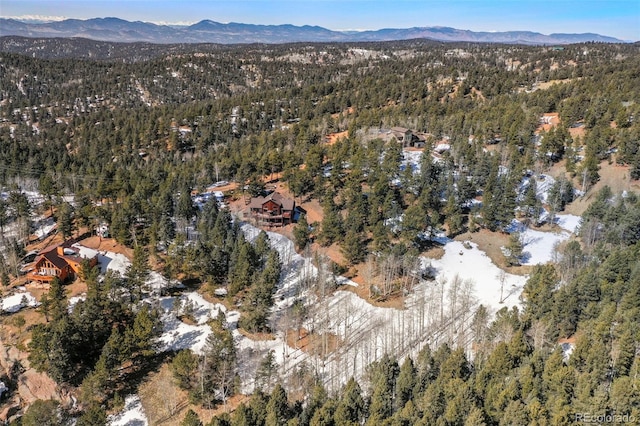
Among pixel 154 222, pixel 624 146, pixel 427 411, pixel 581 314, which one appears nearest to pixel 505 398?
pixel 427 411

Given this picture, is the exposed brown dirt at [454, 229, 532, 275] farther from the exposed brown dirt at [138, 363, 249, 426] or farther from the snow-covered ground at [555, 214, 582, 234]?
the exposed brown dirt at [138, 363, 249, 426]

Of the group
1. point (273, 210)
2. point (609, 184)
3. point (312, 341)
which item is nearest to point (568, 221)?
point (609, 184)

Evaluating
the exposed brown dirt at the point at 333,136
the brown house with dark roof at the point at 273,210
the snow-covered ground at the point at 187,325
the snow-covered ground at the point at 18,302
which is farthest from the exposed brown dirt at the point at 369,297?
the exposed brown dirt at the point at 333,136

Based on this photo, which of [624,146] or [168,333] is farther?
[624,146]

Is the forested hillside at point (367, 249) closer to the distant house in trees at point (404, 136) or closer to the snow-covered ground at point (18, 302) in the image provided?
the distant house in trees at point (404, 136)

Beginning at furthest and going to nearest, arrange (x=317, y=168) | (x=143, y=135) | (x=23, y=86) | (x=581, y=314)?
(x=23, y=86)
(x=143, y=135)
(x=317, y=168)
(x=581, y=314)

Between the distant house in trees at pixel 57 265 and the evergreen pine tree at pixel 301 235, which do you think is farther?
the evergreen pine tree at pixel 301 235

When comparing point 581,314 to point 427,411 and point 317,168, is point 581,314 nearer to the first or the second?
point 427,411

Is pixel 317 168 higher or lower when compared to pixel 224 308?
higher
